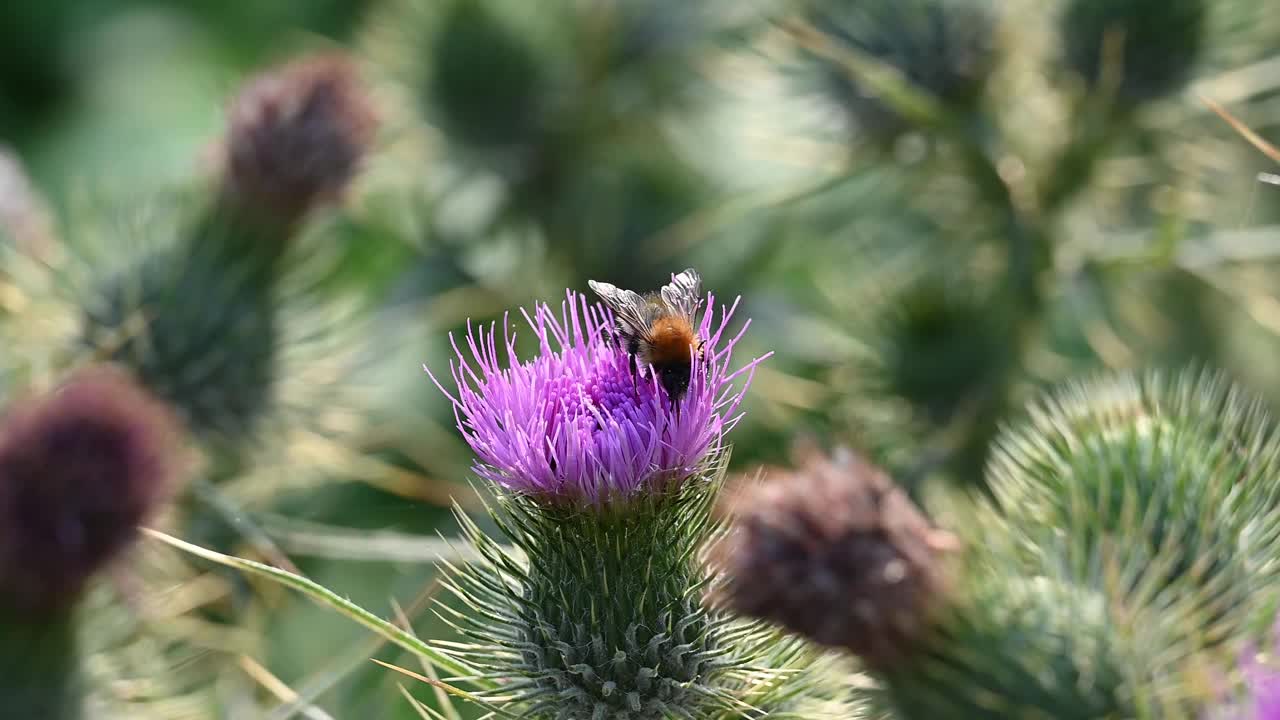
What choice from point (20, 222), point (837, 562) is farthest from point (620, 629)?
point (20, 222)

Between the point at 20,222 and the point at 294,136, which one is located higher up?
the point at 294,136

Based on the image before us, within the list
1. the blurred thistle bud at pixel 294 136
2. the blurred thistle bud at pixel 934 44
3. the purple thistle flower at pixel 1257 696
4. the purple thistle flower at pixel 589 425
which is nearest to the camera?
the purple thistle flower at pixel 1257 696

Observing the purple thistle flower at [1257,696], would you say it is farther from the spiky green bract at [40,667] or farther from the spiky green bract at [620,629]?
the spiky green bract at [40,667]

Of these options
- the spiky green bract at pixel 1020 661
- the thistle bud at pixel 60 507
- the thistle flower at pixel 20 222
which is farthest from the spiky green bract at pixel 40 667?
the spiky green bract at pixel 1020 661

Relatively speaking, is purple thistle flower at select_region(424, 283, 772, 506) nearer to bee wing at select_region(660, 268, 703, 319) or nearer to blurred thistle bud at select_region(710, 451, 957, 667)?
bee wing at select_region(660, 268, 703, 319)

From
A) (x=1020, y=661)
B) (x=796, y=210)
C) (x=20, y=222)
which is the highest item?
(x=796, y=210)

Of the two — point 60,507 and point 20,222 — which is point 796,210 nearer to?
point 20,222

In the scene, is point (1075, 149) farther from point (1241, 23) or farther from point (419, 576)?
point (419, 576)
